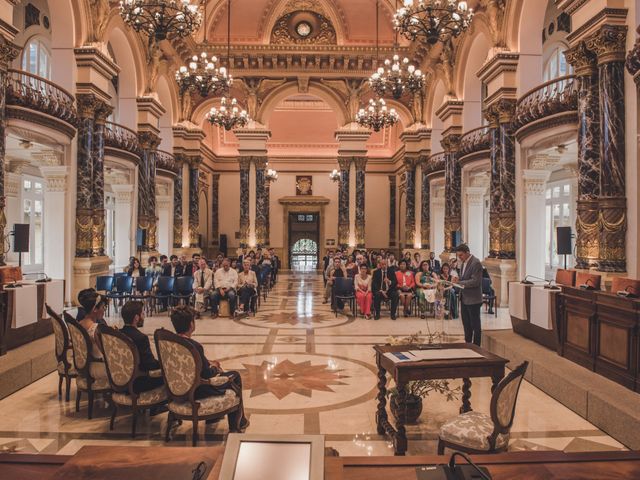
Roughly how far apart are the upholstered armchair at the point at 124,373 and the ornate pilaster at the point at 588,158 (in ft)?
23.2

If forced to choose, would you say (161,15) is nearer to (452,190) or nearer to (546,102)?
(546,102)

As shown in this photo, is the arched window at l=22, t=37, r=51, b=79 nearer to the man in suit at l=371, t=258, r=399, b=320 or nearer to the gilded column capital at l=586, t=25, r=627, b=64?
the man in suit at l=371, t=258, r=399, b=320

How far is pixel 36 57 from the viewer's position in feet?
48.2

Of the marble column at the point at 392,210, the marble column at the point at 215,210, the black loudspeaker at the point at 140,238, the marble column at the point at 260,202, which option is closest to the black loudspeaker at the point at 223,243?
the marble column at the point at 215,210

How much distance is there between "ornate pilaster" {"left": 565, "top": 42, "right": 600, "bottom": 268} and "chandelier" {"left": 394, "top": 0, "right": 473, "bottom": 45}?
80.4 inches

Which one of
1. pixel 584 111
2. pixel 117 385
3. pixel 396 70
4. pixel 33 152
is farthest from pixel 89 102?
pixel 584 111

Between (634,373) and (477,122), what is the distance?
12.6 m

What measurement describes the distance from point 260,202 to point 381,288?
460 inches

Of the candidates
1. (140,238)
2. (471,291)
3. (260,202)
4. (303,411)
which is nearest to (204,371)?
(303,411)

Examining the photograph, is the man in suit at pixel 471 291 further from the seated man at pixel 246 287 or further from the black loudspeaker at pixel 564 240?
the seated man at pixel 246 287

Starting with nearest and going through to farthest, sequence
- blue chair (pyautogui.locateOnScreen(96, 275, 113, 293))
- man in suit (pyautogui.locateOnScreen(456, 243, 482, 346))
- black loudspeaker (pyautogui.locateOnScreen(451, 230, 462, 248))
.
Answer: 1. man in suit (pyautogui.locateOnScreen(456, 243, 482, 346))
2. blue chair (pyautogui.locateOnScreen(96, 275, 113, 293))
3. black loudspeaker (pyautogui.locateOnScreen(451, 230, 462, 248))

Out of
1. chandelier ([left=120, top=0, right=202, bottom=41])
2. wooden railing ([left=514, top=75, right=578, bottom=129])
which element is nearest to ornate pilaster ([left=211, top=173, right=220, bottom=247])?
chandelier ([left=120, top=0, right=202, bottom=41])

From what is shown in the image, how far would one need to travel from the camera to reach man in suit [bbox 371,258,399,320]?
1094 centimetres

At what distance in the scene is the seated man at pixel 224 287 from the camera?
1102 centimetres
